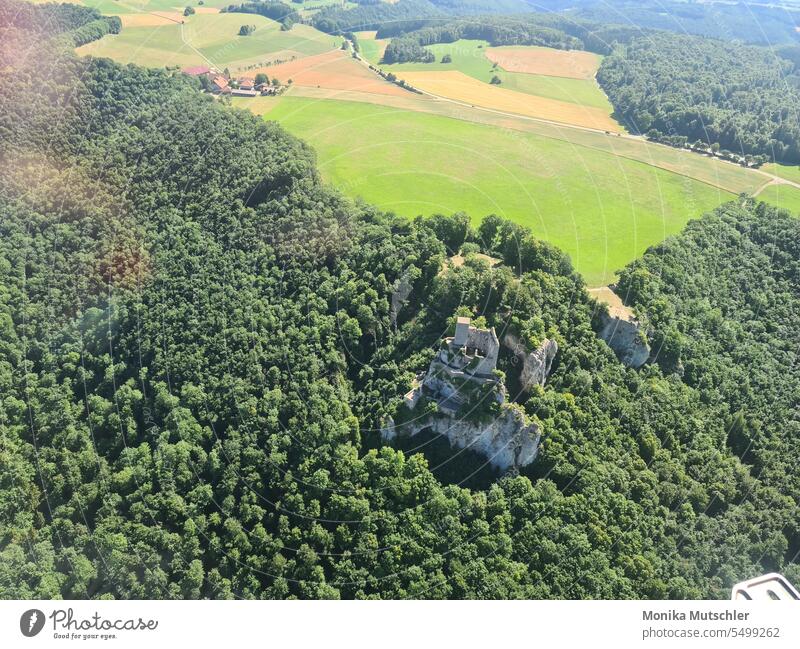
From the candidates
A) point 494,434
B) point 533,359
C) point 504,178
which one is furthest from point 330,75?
point 494,434

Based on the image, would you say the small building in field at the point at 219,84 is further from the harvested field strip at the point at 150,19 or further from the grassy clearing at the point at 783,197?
the grassy clearing at the point at 783,197

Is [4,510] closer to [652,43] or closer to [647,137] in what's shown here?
[647,137]

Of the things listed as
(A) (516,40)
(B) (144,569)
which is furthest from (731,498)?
(A) (516,40)

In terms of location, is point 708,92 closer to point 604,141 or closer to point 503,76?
point 604,141

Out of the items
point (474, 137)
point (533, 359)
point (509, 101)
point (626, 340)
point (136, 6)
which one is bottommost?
point (626, 340)

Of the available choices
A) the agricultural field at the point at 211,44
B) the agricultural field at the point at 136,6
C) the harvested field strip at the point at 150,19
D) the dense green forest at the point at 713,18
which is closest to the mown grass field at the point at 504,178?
the agricultural field at the point at 211,44

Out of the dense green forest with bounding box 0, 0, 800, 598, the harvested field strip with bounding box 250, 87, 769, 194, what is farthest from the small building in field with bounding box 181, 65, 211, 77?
the dense green forest with bounding box 0, 0, 800, 598

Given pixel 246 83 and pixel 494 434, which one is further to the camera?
pixel 246 83
